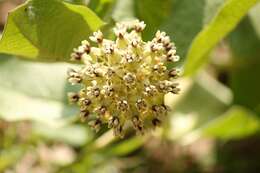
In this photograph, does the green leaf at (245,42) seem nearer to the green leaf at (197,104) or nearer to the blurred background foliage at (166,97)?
the blurred background foliage at (166,97)

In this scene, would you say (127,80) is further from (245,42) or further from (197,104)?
(197,104)

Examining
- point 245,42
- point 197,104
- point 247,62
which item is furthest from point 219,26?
point 197,104

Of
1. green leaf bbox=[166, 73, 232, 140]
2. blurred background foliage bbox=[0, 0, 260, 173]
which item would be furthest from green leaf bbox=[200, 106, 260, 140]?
green leaf bbox=[166, 73, 232, 140]

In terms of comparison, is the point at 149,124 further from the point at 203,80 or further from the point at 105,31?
the point at 203,80

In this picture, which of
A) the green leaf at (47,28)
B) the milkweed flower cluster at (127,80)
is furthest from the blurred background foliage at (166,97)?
the milkweed flower cluster at (127,80)

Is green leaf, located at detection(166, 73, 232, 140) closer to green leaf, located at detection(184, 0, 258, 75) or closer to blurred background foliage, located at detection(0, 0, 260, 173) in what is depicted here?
blurred background foliage, located at detection(0, 0, 260, 173)

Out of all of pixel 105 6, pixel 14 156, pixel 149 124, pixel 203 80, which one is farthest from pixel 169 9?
pixel 203 80
